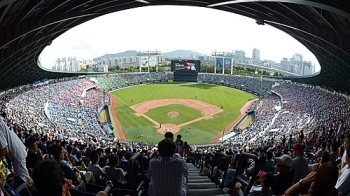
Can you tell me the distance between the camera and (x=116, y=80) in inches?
3317

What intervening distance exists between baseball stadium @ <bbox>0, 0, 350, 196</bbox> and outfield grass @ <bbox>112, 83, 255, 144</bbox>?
241 millimetres

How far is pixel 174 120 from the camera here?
48156mm

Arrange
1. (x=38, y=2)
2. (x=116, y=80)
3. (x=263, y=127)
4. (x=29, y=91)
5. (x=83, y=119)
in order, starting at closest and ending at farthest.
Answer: (x=38, y=2) → (x=263, y=127) → (x=83, y=119) → (x=29, y=91) → (x=116, y=80)

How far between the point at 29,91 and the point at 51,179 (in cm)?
4936

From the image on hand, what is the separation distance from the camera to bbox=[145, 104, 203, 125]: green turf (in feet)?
158

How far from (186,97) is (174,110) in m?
12.3

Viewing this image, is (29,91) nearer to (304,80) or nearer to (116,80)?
(116,80)

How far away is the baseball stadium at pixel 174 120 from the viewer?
4676mm

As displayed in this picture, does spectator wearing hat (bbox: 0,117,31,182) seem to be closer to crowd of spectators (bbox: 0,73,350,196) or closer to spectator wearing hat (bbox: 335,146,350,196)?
crowd of spectators (bbox: 0,73,350,196)

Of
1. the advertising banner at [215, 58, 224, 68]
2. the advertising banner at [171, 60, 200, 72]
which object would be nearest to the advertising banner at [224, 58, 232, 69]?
the advertising banner at [215, 58, 224, 68]

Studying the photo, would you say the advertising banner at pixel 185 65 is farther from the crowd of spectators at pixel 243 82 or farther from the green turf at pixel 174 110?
Answer: the green turf at pixel 174 110

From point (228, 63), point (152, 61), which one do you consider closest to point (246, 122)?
point (228, 63)

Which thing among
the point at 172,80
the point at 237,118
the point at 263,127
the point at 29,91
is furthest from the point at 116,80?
the point at 263,127

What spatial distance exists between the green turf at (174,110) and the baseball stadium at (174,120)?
0.17 metres
